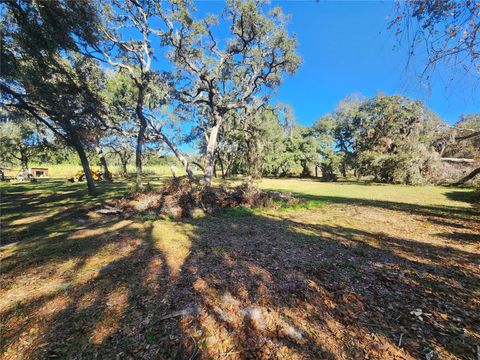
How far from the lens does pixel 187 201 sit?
8180 millimetres

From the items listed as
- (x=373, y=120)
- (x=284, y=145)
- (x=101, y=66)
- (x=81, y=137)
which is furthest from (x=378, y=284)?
(x=284, y=145)

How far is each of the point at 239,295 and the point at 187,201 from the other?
5796 millimetres

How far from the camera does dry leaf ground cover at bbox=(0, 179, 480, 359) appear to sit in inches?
80.0

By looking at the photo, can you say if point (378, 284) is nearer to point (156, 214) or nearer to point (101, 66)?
point (156, 214)

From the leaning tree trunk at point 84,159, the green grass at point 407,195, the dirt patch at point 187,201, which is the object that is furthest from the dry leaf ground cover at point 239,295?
the leaning tree trunk at point 84,159

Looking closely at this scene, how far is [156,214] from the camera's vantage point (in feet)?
24.2

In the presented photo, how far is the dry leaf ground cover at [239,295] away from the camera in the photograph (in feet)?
6.66

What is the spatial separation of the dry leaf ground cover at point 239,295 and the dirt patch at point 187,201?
2.19 meters

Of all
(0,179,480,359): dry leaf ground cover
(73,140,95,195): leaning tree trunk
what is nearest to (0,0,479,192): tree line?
(73,140,95,195): leaning tree trunk

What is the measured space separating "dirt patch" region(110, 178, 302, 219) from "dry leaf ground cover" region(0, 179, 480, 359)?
2187 millimetres

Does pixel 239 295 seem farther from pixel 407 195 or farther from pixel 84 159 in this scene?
pixel 407 195

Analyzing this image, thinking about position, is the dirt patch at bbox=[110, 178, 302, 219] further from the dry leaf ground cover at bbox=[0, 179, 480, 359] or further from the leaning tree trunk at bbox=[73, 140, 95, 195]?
the leaning tree trunk at bbox=[73, 140, 95, 195]

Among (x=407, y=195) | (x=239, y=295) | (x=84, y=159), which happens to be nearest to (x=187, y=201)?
(x=239, y=295)

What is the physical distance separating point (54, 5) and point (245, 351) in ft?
36.6
